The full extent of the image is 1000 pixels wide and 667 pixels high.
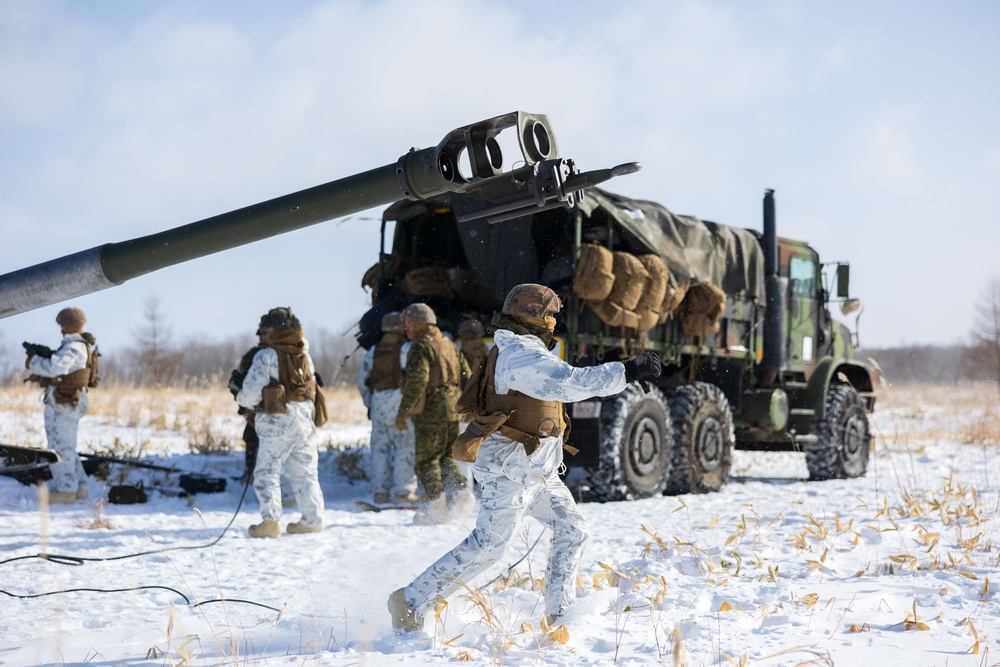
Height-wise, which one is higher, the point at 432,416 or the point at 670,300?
the point at 670,300

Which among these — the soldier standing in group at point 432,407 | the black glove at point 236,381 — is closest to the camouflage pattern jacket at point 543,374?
the soldier standing in group at point 432,407

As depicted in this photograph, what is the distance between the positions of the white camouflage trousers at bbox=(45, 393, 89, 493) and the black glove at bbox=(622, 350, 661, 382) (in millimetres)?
5746

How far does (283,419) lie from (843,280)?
7.16 m

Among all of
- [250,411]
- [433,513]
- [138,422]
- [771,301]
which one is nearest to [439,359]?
[433,513]

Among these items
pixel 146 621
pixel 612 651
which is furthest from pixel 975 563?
pixel 146 621

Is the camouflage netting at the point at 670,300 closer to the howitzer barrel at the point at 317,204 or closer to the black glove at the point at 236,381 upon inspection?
the black glove at the point at 236,381

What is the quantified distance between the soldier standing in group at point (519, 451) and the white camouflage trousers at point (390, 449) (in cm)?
416

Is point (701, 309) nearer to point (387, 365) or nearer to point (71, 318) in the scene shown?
point (387, 365)

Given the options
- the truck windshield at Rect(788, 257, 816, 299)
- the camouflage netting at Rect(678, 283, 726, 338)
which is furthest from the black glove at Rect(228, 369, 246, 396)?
the truck windshield at Rect(788, 257, 816, 299)

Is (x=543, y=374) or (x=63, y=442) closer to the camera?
(x=543, y=374)

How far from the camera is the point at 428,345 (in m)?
7.51

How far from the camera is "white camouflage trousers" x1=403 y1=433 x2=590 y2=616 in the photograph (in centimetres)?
382

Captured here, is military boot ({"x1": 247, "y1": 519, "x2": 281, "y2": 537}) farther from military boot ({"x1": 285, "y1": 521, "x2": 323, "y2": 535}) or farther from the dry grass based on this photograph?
the dry grass

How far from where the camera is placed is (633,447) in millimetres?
8039
